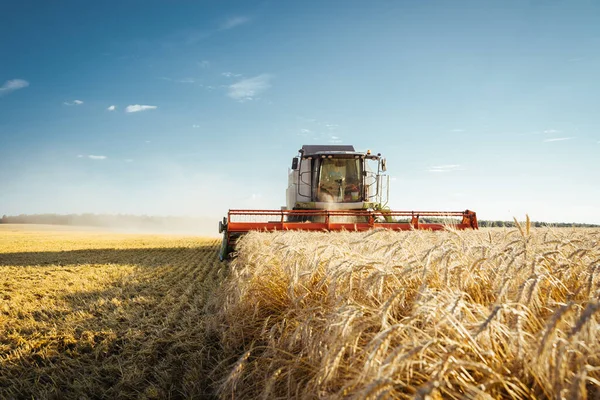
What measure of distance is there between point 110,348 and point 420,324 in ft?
10.3

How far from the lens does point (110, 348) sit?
12.0 ft

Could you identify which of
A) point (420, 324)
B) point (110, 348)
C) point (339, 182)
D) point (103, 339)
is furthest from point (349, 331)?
point (339, 182)

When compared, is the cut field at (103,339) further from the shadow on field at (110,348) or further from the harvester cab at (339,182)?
the harvester cab at (339,182)

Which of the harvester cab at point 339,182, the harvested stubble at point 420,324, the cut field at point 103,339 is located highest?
the harvester cab at point 339,182

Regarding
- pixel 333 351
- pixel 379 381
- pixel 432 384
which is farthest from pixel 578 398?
pixel 333 351

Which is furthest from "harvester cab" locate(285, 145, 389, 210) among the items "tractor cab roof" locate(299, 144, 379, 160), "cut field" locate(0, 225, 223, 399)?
"cut field" locate(0, 225, 223, 399)

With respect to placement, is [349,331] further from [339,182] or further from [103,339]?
[339,182]

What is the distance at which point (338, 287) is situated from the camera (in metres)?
2.61

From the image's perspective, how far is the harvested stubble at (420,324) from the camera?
1309mm

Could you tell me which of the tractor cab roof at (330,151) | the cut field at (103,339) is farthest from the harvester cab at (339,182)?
the cut field at (103,339)

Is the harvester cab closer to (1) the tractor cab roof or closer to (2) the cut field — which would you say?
(1) the tractor cab roof

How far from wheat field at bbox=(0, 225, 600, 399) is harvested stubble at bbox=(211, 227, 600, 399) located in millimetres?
11

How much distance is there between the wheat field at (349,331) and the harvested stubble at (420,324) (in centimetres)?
1

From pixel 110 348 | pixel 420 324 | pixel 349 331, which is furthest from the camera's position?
pixel 110 348
